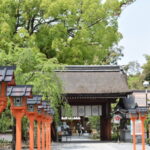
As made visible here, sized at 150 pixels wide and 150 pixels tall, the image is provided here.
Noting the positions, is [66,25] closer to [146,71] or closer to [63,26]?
[63,26]

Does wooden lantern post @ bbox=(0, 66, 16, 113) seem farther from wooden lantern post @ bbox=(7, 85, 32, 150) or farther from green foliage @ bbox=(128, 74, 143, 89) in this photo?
green foliage @ bbox=(128, 74, 143, 89)

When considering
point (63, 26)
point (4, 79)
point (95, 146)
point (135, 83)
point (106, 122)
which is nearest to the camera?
point (4, 79)

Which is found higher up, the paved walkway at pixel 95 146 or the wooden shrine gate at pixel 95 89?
the wooden shrine gate at pixel 95 89

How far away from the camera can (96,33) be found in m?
34.4

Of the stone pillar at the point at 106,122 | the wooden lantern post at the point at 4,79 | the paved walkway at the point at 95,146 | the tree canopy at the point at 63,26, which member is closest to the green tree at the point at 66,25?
the tree canopy at the point at 63,26

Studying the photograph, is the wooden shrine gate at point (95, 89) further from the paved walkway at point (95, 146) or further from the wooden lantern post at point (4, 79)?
the wooden lantern post at point (4, 79)

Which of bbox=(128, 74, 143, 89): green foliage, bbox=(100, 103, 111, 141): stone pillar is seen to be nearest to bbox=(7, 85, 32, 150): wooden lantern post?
bbox=(100, 103, 111, 141): stone pillar

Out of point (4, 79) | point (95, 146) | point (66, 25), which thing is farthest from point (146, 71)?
point (4, 79)

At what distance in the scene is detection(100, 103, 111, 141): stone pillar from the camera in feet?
101

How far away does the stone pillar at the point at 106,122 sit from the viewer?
30.7 meters

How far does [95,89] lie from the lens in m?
29.6

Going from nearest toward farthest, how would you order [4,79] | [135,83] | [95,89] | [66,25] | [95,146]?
[4,79], [95,146], [95,89], [66,25], [135,83]

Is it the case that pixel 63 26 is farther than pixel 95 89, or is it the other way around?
pixel 63 26

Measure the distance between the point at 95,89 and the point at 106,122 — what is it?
11.4 ft
